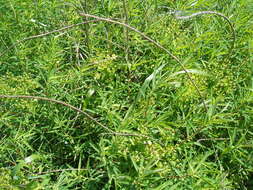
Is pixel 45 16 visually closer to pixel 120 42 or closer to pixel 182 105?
pixel 120 42

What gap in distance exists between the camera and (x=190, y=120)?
6.40ft

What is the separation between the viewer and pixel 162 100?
2066 millimetres

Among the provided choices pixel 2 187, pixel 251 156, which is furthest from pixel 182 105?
pixel 2 187

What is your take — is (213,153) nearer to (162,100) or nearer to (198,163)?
(198,163)

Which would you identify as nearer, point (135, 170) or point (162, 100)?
point (135, 170)

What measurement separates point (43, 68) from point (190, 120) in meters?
1.00

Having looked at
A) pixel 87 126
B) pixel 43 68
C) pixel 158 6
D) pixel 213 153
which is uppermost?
pixel 158 6

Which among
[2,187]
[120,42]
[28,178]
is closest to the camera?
[2,187]

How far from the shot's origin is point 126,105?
2.05 meters

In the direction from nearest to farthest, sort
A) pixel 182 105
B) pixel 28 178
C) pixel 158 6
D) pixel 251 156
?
pixel 28 178, pixel 251 156, pixel 182 105, pixel 158 6

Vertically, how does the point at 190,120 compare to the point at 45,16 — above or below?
below

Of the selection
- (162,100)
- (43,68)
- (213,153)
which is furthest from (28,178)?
(213,153)

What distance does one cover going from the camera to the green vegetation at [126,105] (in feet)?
5.85

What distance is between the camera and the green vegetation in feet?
5.85
